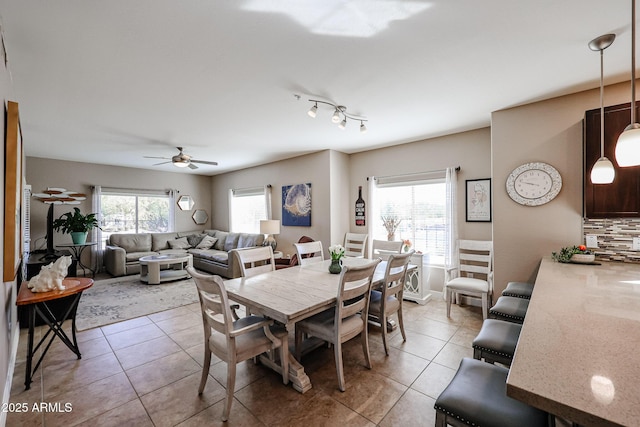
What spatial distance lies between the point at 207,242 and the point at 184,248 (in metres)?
0.57

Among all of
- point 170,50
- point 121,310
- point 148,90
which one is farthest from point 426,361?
point 121,310

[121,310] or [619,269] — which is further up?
[619,269]

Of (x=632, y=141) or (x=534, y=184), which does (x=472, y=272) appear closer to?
(x=534, y=184)

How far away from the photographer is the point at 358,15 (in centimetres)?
169

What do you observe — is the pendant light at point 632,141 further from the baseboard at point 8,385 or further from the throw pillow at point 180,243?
the throw pillow at point 180,243

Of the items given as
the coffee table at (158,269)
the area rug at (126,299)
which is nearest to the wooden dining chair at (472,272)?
the area rug at (126,299)

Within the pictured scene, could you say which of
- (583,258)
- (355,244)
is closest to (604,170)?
(583,258)

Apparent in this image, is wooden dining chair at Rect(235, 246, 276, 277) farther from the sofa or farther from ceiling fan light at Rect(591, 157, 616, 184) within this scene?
ceiling fan light at Rect(591, 157, 616, 184)

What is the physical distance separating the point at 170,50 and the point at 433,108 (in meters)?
2.65

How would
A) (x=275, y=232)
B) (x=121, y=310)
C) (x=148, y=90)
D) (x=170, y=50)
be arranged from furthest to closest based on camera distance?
1. (x=275, y=232)
2. (x=121, y=310)
3. (x=148, y=90)
4. (x=170, y=50)

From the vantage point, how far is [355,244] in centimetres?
511

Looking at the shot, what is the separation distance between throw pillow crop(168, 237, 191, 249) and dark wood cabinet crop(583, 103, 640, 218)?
7.42 metres

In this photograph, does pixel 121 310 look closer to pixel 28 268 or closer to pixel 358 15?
pixel 28 268

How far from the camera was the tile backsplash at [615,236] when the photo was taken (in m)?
2.50
